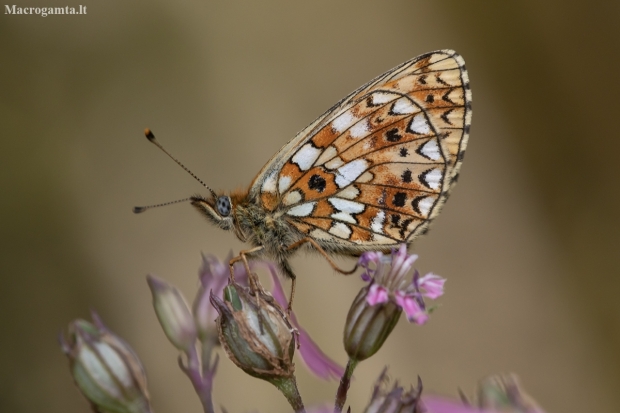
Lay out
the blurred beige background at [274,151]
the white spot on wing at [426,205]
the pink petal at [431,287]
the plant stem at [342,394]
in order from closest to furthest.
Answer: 1. the plant stem at [342,394]
2. the pink petal at [431,287]
3. the white spot on wing at [426,205]
4. the blurred beige background at [274,151]

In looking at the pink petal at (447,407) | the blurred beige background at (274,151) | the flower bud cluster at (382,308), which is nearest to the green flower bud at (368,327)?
→ the flower bud cluster at (382,308)

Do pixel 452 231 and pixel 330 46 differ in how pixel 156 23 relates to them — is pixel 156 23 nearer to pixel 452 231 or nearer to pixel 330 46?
pixel 330 46

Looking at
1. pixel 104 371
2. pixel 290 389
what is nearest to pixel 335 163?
pixel 290 389

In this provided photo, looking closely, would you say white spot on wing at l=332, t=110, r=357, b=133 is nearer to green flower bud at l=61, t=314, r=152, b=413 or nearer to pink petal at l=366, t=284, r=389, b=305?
pink petal at l=366, t=284, r=389, b=305

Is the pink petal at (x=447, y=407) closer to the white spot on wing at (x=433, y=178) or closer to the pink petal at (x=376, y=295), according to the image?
the pink petal at (x=376, y=295)

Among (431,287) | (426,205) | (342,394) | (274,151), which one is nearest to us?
(342,394)

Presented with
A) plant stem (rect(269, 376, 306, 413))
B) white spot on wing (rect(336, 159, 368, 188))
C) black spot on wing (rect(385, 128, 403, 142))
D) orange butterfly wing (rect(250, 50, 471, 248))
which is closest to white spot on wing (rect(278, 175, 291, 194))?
orange butterfly wing (rect(250, 50, 471, 248))

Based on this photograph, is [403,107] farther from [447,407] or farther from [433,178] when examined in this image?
[447,407]

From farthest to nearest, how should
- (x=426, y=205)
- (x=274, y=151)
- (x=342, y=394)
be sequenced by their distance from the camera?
(x=274, y=151), (x=426, y=205), (x=342, y=394)
